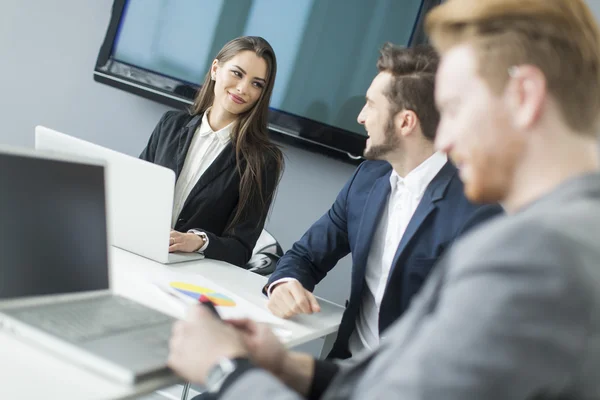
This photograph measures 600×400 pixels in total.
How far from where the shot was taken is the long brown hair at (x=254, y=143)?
2416 mm

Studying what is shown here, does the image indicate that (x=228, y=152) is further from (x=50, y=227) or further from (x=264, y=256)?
(x=50, y=227)

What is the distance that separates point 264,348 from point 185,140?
161cm

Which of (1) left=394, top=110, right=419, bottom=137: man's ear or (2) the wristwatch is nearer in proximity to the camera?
(2) the wristwatch

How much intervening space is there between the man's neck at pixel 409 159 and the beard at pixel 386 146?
0.09ft

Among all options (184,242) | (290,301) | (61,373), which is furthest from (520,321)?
(184,242)

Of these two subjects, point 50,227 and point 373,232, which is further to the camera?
point 373,232

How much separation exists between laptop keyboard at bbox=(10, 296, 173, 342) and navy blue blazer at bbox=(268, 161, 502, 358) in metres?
0.60

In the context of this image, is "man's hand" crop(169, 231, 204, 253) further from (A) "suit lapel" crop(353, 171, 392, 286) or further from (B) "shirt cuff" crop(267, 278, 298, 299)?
(A) "suit lapel" crop(353, 171, 392, 286)

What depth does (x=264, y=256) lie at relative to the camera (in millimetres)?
2459

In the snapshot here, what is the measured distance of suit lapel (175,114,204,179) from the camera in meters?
2.48

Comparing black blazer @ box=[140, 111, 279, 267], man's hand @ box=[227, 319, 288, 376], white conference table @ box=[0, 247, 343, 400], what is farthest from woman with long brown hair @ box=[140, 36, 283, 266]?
man's hand @ box=[227, 319, 288, 376]

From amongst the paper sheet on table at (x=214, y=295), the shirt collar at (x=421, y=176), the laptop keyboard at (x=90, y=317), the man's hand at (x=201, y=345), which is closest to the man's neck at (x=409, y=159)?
the shirt collar at (x=421, y=176)

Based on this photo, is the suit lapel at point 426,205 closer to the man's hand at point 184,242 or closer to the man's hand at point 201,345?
the man's hand at point 184,242

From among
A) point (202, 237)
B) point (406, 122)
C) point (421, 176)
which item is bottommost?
point (202, 237)
